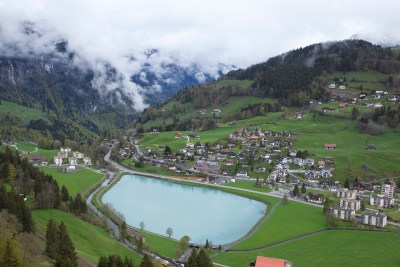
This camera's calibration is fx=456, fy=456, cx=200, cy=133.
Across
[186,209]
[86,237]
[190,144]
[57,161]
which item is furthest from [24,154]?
[86,237]

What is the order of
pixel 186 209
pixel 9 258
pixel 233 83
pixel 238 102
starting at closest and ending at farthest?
1. pixel 9 258
2. pixel 186 209
3. pixel 238 102
4. pixel 233 83

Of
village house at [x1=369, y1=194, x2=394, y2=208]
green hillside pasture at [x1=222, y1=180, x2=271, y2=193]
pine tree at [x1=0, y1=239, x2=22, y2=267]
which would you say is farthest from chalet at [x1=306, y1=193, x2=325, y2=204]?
pine tree at [x1=0, y1=239, x2=22, y2=267]

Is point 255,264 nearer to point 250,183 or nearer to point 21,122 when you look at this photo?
point 250,183

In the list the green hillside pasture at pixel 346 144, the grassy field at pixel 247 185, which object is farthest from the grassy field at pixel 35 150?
the green hillside pasture at pixel 346 144

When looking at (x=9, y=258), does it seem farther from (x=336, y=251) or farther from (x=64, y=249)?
(x=336, y=251)

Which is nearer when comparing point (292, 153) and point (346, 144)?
point (292, 153)

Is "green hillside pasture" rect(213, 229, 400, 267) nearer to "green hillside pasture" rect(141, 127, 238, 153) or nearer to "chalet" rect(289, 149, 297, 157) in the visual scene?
"chalet" rect(289, 149, 297, 157)

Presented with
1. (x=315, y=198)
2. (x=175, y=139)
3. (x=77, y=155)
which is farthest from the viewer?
(x=175, y=139)

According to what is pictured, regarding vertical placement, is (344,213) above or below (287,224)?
above
